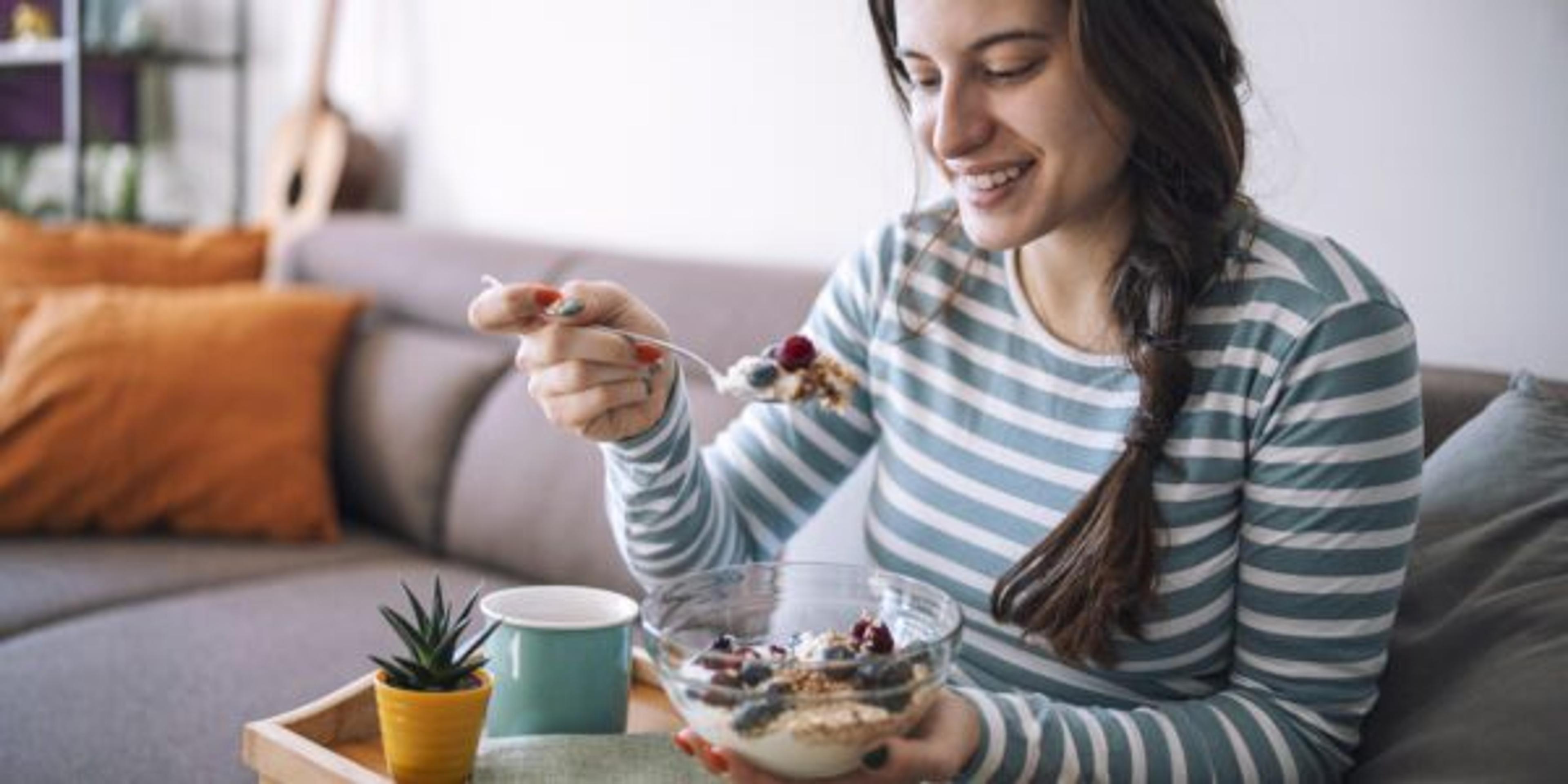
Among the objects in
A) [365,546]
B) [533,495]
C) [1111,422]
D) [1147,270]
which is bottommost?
[365,546]

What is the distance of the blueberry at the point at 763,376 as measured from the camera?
45.4 inches

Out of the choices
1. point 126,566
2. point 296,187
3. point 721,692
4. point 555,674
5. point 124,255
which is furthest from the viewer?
point 296,187

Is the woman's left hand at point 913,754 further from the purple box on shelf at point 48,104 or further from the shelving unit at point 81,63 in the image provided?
the purple box on shelf at point 48,104

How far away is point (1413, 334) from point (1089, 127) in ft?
0.94

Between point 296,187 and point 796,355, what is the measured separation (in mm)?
2350

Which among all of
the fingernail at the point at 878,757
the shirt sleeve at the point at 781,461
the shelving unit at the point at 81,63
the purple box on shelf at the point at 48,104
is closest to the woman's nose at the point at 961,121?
the shirt sleeve at the point at 781,461

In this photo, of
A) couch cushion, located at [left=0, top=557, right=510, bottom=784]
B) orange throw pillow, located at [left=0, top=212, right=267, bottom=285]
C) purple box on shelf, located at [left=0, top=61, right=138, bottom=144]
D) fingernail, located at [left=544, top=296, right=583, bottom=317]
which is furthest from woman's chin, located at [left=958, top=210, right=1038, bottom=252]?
purple box on shelf, located at [left=0, top=61, right=138, bottom=144]

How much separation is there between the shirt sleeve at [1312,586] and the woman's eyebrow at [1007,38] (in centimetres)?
30

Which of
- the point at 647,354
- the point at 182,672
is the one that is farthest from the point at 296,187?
the point at 647,354

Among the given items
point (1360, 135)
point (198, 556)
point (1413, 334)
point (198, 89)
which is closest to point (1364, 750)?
point (1413, 334)

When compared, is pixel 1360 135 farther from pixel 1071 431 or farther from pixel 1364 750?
pixel 1364 750

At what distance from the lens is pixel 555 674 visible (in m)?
1.08

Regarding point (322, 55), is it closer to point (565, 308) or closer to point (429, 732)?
point (565, 308)

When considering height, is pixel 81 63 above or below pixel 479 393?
above
